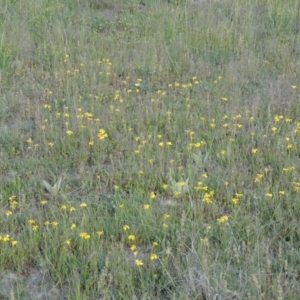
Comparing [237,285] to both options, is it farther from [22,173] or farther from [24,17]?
[24,17]

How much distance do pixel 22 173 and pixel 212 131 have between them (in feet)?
5.30

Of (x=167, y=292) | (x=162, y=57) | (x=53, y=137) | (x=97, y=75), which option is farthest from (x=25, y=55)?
(x=167, y=292)

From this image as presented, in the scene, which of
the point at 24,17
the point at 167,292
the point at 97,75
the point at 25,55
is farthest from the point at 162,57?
the point at 167,292

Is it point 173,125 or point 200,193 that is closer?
A: point 200,193

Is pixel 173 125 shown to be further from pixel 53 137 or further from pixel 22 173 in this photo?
pixel 22 173

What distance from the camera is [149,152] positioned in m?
5.05

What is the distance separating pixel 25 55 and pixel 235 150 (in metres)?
2.81

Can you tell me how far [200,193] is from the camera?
455 cm

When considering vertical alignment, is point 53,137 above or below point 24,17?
below

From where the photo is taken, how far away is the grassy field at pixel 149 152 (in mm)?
3744

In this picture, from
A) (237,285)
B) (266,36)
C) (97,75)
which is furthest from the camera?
(266,36)

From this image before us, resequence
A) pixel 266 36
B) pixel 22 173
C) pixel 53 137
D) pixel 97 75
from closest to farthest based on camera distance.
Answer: pixel 22 173 < pixel 53 137 < pixel 97 75 < pixel 266 36

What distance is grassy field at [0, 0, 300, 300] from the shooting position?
3.74 m

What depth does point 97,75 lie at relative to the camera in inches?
256
